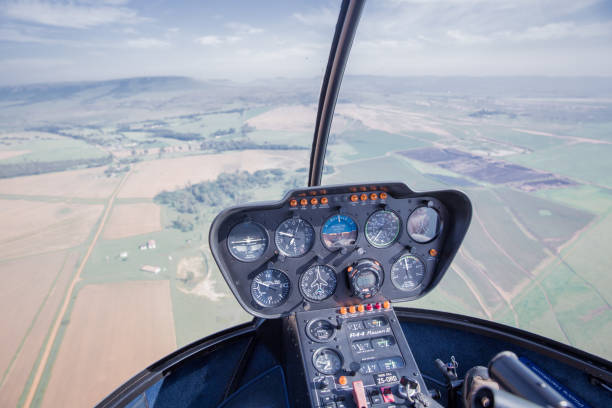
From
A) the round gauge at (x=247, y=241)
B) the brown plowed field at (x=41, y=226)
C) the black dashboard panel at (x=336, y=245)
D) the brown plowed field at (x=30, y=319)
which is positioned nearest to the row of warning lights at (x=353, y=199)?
the black dashboard panel at (x=336, y=245)

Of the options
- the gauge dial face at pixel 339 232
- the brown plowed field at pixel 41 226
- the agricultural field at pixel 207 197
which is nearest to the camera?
the gauge dial face at pixel 339 232

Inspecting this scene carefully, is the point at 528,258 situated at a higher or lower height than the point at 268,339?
higher

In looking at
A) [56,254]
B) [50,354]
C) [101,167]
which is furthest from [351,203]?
[101,167]

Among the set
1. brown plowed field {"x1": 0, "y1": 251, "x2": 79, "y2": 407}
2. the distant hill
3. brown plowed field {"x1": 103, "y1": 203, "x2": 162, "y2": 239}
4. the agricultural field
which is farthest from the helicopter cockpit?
the distant hill

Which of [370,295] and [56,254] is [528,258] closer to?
[370,295]

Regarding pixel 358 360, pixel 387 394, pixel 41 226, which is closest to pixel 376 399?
→ pixel 387 394

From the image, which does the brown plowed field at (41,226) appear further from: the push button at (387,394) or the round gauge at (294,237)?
the push button at (387,394)

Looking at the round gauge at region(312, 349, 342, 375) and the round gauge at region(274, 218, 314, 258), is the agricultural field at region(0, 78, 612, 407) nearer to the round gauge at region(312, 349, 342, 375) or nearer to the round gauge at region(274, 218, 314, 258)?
the round gauge at region(274, 218, 314, 258)
